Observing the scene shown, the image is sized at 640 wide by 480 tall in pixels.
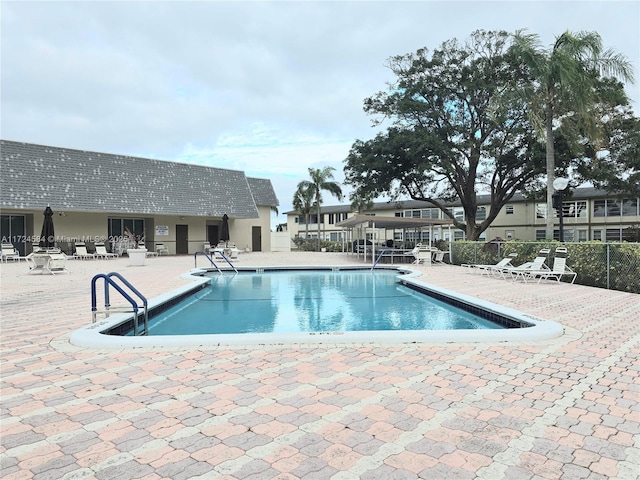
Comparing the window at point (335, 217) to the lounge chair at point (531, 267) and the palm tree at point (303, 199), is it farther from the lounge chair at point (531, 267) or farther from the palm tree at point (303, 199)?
the lounge chair at point (531, 267)

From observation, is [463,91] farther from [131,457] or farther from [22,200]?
[131,457]

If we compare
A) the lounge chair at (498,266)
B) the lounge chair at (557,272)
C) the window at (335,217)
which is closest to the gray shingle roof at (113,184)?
the lounge chair at (498,266)

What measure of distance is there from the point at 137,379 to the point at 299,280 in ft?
36.5

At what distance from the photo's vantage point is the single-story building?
861 inches

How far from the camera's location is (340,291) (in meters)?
12.2

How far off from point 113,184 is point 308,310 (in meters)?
20.0

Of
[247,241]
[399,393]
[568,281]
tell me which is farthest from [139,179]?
[399,393]

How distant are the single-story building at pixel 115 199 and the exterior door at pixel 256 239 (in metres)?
0.40

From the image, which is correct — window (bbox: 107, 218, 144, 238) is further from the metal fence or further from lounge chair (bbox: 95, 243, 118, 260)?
the metal fence

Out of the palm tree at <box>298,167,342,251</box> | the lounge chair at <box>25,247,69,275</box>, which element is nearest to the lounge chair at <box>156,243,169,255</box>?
the lounge chair at <box>25,247,69,275</box>

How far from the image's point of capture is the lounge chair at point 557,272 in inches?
441

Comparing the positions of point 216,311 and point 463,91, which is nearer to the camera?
point 216,311

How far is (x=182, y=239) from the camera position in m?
29.1

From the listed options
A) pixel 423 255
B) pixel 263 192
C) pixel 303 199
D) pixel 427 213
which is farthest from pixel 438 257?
pixel 427 213
